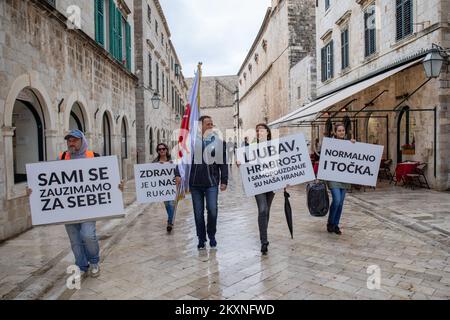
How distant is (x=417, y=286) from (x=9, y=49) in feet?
A: 23.4

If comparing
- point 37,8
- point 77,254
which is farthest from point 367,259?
point 37,8

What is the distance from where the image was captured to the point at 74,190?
4.35 metres

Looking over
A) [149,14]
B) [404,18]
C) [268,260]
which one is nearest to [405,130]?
[404,18]

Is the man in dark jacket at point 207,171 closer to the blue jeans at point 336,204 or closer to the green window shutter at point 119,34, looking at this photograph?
the blue jeans at point 336,204

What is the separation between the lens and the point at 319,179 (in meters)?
6.04

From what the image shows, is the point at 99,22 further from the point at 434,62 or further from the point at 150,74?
the point at 434,62

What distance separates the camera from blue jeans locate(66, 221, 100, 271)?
4227mm

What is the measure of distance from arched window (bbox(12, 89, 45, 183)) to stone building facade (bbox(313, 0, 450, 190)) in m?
8.23

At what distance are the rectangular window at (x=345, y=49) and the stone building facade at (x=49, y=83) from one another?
9.90 metres

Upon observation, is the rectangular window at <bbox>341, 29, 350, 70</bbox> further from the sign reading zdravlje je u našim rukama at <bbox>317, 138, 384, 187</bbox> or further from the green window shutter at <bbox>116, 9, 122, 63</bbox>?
the sign reading zdravlje je u našim rukama at <bbox>317, 138, 384, 187</bbox>

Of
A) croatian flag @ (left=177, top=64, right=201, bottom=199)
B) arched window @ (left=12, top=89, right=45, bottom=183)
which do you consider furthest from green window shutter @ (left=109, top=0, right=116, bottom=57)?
croatian flag @ (left=177, top=64, right=201, bottom=199)

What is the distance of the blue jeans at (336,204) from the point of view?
19.5 ft

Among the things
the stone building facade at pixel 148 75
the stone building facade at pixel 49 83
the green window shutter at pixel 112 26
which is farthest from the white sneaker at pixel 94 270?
the stone building facade at pixel 148 75

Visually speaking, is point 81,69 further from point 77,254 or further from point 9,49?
point 77,254
